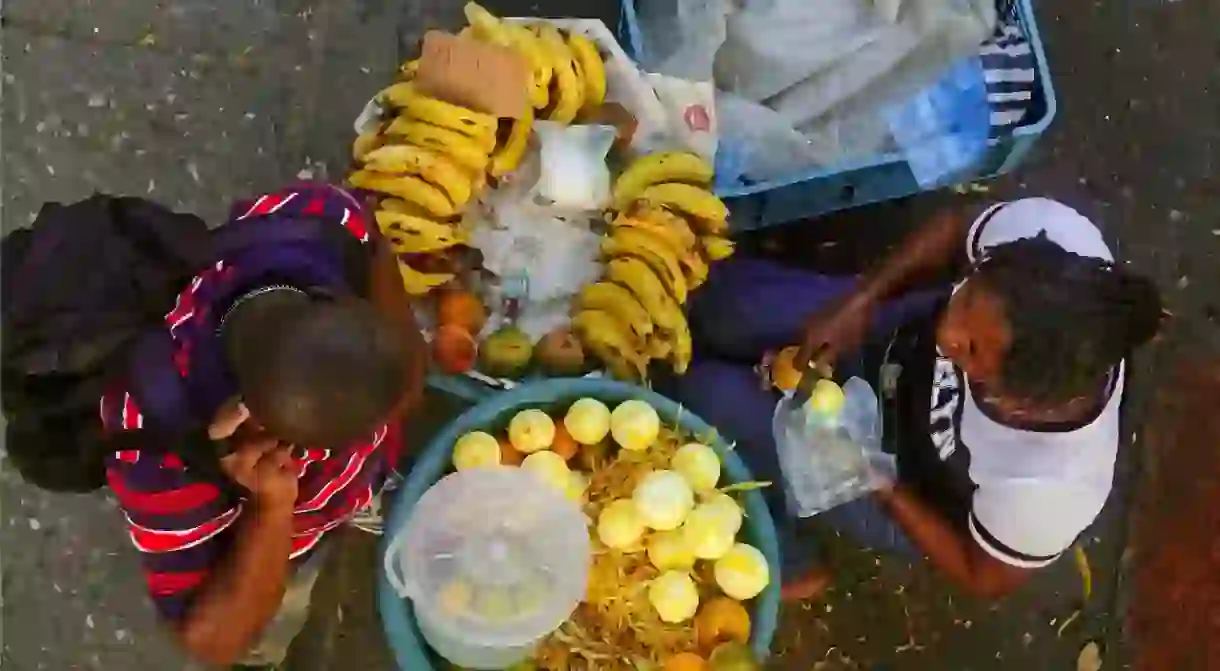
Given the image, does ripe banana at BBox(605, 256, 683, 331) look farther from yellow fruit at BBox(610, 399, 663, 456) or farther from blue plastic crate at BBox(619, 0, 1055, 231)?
blue plastic crate at BBox(619, 0, 1055, 231)

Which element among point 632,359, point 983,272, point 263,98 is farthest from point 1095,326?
point 263,98

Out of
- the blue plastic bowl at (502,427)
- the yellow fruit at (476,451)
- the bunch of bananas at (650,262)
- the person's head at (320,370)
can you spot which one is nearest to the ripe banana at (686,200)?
the bunch of bananas at (650,262)

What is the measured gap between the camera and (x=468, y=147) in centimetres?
122

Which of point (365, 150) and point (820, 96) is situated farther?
point (820, 96)

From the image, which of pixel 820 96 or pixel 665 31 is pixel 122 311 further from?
pixel 820 96

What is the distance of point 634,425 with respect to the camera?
1.17 meters

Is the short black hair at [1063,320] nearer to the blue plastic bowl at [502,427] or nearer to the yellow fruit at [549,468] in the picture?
the blue plastic bowl at [502,427]

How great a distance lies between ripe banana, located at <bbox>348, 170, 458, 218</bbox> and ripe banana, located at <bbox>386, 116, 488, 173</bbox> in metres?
0.04

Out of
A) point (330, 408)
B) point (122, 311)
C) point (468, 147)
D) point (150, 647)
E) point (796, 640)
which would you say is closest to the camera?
point (330, 408)

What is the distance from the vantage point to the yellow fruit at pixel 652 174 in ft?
4.20

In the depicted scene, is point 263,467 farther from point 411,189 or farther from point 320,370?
point 411,189

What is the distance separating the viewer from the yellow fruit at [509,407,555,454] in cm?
117

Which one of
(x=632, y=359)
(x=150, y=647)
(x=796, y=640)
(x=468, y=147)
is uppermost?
(x=468, y=147)

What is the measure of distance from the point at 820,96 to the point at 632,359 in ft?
1.61
